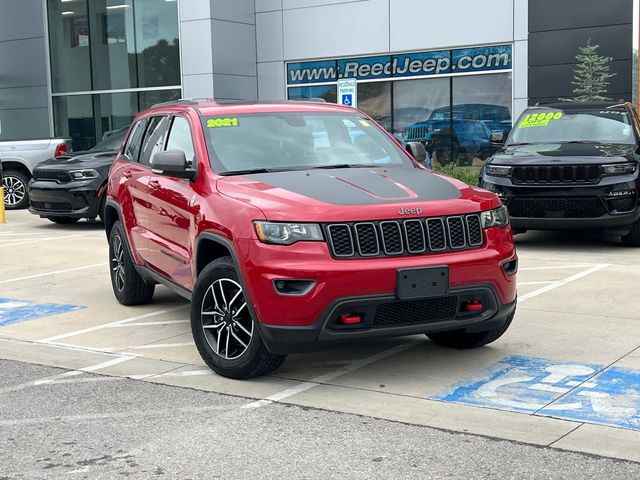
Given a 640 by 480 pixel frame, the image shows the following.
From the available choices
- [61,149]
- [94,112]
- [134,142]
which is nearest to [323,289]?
[134,142]

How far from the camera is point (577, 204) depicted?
11.7 meters

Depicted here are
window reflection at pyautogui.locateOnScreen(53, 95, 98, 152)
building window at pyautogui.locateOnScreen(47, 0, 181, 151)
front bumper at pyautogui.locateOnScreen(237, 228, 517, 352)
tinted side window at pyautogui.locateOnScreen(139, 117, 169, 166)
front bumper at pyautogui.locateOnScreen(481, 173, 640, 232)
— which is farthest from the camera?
window reflection at pyautogui.locateOnScreen(53, 95, 98, 152)

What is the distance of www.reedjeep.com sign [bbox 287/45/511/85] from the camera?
2200cm

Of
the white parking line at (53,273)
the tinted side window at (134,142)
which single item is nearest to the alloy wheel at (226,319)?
the tinted side window at (134,142)

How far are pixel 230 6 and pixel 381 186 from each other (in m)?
19.5

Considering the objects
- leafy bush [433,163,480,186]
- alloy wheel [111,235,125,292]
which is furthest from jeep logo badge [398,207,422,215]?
leafy bush [433,163,480,186]

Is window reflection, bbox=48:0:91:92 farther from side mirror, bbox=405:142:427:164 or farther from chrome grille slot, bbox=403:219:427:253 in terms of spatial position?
chrome grille slot, bbox=403:219:427:253

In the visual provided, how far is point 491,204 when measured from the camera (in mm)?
6340

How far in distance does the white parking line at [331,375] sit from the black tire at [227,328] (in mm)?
237

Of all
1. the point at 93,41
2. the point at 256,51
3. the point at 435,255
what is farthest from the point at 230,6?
the point at 435,255

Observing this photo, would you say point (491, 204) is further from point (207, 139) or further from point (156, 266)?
point (156, 266)

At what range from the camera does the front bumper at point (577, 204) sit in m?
11.6

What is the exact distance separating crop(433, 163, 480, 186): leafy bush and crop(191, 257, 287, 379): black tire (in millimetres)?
14165

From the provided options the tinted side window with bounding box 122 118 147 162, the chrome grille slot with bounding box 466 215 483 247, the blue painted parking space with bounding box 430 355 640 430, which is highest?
the tinted side window with bounding box 122 118 147 162
